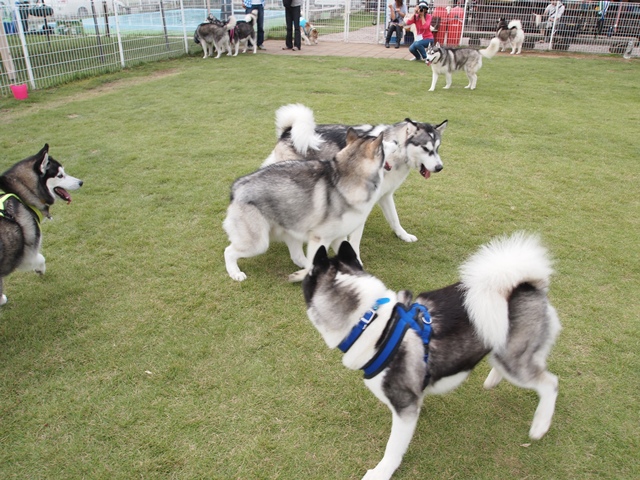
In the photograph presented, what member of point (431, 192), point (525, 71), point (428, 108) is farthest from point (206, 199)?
point (525, 71)

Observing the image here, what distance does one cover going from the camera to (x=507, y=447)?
2.41 m

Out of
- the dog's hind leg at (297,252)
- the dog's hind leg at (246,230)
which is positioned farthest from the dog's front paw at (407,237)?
the dog's hind leg at (246,230)

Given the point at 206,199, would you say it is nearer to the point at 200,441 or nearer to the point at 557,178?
the point at 200,441

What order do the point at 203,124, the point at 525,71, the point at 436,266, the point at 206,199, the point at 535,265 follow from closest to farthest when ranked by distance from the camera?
the point at 535,265 → the point at 436,266 → the point at 206,199 → the point at 203,124 → the point at 525,71

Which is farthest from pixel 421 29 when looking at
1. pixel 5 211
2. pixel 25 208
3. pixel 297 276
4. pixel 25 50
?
pixel 5 211

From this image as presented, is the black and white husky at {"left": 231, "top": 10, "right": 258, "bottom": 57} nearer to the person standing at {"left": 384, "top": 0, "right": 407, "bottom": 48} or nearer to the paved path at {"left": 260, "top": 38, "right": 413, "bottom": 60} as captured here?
the paved path at {"left": 260, "top": 38, "right": 413, "bottom": 60}

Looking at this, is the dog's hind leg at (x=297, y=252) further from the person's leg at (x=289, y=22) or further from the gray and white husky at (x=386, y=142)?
the person's leg at (x=289, y=22)

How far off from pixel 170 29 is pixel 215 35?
1460 mm

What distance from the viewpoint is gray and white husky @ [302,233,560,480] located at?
7.00 feet

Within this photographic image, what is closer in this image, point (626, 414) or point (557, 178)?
point (626, 414)

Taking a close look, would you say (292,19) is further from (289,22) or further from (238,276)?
(238,276)

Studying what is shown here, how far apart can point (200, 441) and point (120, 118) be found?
708 centimetres

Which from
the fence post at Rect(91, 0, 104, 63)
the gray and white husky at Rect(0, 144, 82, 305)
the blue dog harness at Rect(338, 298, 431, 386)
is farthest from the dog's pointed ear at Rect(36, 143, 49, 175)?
the fence post at Rect(91, 0, 104, 63)

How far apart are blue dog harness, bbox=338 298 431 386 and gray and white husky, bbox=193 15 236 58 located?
13367mm
